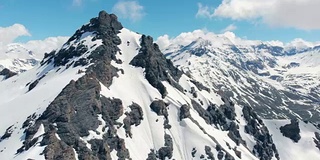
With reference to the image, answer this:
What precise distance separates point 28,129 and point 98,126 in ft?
109

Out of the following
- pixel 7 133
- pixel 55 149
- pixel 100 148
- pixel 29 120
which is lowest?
pixel 55 149

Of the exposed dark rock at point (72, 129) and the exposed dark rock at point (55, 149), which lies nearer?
the exposed dark rock at point (55, 149)

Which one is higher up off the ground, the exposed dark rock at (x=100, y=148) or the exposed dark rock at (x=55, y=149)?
the exposed dark rock at (x=100, y=148)

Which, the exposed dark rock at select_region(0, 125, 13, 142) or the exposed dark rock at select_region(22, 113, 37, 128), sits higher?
the exposed dark rock at select_region(22, 113, 37, 128)

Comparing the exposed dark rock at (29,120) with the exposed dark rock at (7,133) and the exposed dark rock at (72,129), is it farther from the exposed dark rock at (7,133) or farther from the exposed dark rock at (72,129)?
the exposed dark rock at (7,133)

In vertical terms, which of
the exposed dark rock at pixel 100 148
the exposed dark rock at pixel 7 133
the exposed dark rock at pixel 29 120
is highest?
the exposed dark rock at pixel 29 120

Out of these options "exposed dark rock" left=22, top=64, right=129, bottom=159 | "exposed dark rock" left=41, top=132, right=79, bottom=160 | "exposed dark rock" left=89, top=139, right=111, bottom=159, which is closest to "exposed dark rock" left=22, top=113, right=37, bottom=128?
"exposed dark rock" left=22, top=64, right=129, bottom=159

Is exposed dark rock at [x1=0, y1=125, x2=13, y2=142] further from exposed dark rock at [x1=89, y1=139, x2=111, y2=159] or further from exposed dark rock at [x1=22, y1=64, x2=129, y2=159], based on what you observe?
exposed dark rock at [x1=89, y1=139, x2=111, y2=159]

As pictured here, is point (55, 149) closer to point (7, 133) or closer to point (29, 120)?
point (29, 120)

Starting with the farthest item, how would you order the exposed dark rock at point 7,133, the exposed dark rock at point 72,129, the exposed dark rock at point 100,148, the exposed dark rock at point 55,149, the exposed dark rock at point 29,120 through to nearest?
the exposed dark rock at point 29,120 → the exposed dark rock at point 7,133 → the exposed dark rock at point 100,148 → the exposed dark rock at point 72,129 → the exposed dark rock at point 55,149

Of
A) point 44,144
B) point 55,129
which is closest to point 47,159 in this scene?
point 44,144

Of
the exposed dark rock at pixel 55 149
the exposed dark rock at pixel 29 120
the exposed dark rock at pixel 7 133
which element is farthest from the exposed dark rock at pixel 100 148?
the exposed dark rock at pixel 7 133

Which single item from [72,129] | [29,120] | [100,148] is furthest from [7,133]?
[100,148]

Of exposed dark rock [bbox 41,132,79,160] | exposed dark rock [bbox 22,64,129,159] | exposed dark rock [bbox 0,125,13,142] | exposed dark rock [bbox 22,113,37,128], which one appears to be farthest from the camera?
exposed dark rock [bbox 22,113,37,128]
